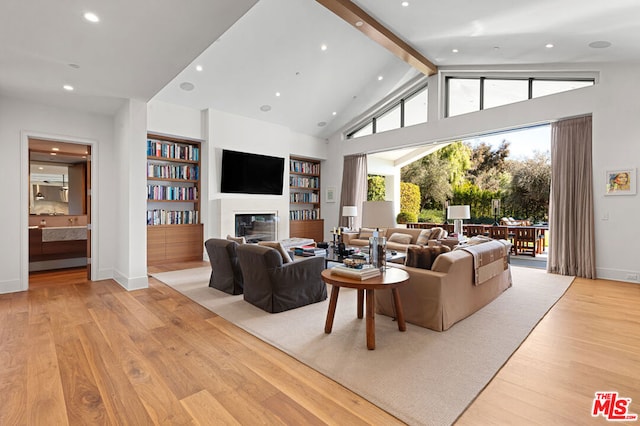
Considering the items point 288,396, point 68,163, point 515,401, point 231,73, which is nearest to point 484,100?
point 231,73

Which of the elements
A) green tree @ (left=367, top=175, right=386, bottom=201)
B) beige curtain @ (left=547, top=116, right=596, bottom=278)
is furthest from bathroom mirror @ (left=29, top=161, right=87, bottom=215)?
beige curtain @ (left=547, top=116, right=596, bottom=278)

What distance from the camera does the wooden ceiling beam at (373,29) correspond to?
464 centimetres

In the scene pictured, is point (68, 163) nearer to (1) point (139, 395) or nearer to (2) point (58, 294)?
(2) point (58, 294)

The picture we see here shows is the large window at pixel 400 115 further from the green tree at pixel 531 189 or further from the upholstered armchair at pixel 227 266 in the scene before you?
the upholstered armchair at pixel 227 266

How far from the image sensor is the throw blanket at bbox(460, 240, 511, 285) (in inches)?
140

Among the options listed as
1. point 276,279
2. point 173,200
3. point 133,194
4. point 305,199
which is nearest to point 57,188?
point 173,200

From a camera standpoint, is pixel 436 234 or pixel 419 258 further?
pixel 436 234

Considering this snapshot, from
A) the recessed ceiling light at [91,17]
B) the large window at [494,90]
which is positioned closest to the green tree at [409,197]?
the large window at [494,90]

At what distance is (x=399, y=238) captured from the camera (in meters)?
6.91

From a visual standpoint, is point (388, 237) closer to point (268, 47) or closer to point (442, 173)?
point (268, 47)

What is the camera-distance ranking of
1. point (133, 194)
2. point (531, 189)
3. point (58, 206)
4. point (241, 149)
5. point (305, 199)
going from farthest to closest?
1. point (531, 189)
2. point (305, 199)
3. point (241, 149)
4. point (58, 206)
5. point (133, 194)

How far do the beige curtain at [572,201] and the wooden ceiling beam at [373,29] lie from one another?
2.84m

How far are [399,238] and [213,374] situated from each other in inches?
207

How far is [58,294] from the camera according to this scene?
14.3ft
